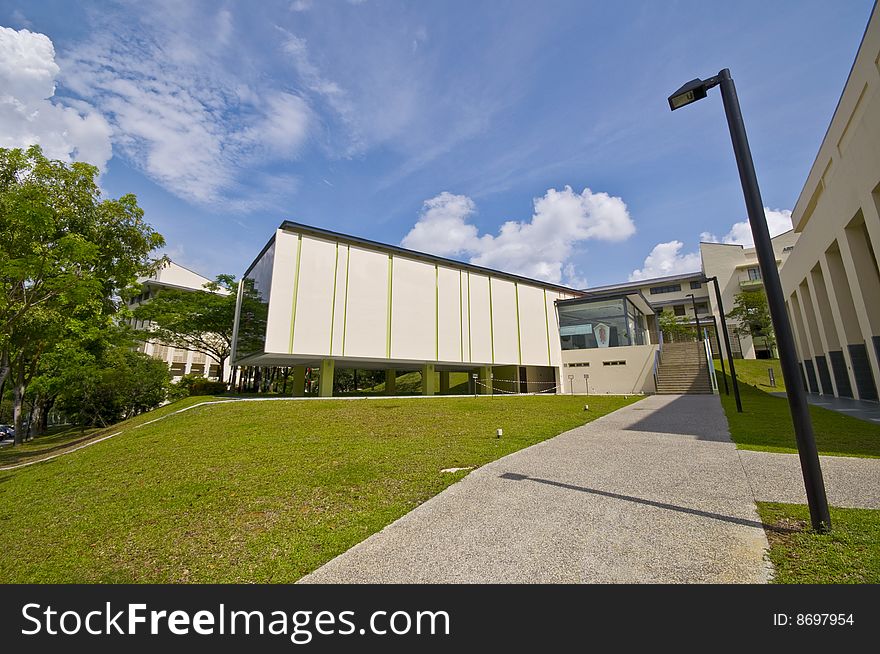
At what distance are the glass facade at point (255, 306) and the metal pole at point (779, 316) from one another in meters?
22.2

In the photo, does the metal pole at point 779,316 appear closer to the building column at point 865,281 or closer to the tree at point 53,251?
the tree at point 53,251

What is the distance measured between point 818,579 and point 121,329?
38451 millimetres

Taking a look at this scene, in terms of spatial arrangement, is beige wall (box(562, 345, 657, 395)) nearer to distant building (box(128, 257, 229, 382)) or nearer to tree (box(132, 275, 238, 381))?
tree (box(132, 275, 238, 381))

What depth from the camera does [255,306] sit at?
25406 millimetres

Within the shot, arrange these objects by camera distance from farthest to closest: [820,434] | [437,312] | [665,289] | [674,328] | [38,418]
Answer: [665,289] < [674,328] < [38,418] < [437,312] < [820,434]

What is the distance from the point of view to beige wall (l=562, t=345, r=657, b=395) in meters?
29.9

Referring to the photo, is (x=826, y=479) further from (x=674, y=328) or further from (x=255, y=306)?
(x=674, y=328)

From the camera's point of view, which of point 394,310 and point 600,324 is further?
point 600,324

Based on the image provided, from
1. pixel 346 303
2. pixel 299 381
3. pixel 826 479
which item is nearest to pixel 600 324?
pixel 346 303

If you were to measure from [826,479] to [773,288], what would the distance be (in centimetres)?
371

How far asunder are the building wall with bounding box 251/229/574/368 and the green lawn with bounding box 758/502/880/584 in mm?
21923

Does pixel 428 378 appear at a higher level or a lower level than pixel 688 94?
lower

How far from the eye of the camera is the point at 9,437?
40000mm

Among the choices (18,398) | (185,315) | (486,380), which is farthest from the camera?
(185,315)
